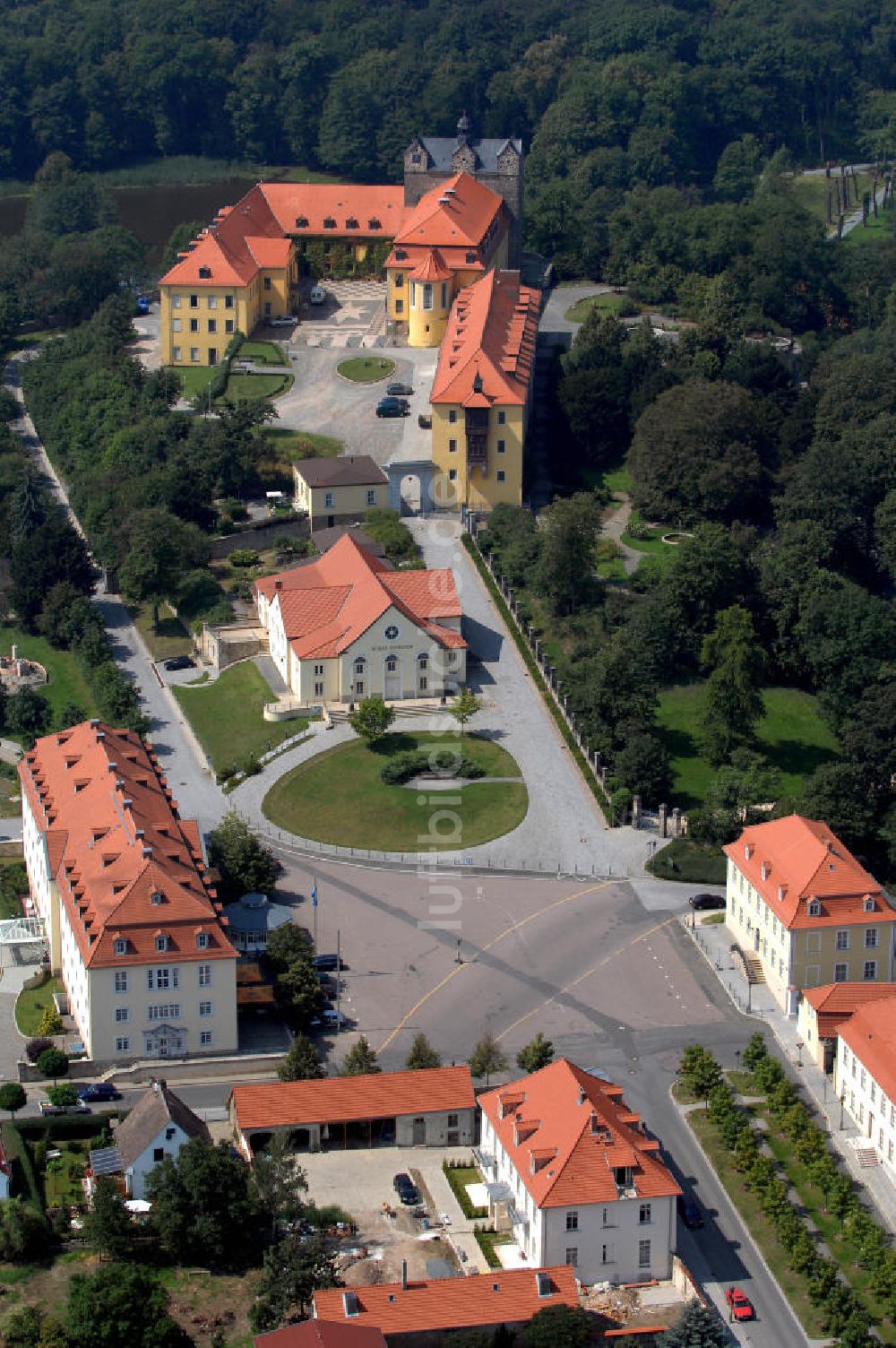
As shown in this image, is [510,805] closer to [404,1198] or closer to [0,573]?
[404,1198]

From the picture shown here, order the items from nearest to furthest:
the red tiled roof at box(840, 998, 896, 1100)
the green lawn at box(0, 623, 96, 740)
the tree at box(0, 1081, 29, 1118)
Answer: the red tiled roof at box(840, 998, 896, 1100), the tree at box(0, 1081, 29, 1118), the green lawn at box(0, 623, 96, 740)

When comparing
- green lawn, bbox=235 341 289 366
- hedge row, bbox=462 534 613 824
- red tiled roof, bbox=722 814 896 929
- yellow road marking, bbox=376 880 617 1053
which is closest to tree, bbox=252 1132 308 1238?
yellow road marking, bbox=376 880 617 1053

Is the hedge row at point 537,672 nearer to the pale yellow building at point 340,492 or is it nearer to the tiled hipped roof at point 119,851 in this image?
the pale yellow building at point 340,492

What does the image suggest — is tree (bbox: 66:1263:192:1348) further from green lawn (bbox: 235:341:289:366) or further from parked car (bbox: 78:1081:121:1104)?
green lawn (bbox: 235:341:289:366)

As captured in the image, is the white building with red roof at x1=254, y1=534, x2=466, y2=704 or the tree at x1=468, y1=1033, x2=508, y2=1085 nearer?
the tree at x1=468, y1=1033, x2=508, y2=1085

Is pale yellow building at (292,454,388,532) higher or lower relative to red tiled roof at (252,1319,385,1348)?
higher

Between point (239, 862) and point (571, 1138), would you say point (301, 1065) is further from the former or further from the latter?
point (239, 862)

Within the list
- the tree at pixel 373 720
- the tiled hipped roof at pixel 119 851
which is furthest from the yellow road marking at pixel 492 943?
the tree at pixel 373 720
